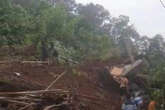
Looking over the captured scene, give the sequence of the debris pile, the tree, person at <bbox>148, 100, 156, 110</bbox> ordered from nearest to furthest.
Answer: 1. the debris pile
2. person at <bbox>148, 100, 156, 110</bbox>
3. the tree

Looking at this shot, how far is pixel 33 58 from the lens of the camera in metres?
9.30

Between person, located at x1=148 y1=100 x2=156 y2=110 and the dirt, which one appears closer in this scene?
the dirt

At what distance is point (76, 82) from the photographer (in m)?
7.88

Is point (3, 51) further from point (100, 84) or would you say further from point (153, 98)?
point (153, 98)

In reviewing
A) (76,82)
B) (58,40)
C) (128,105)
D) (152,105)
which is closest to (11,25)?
(58,40)

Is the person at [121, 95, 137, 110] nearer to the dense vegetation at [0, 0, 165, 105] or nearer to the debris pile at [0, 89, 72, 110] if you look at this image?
the dense vegetation at [0, 0, 165, 105]

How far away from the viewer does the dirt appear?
6034 mm

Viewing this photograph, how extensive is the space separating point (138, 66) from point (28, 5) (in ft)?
29.9

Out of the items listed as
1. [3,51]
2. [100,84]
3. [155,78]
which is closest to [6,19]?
[3,51]

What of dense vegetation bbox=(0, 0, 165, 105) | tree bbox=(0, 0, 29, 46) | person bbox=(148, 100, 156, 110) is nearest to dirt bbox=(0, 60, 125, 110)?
person bbox=(148, 100, 156, 110)

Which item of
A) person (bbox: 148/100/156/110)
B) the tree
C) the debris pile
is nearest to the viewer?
the debris pile

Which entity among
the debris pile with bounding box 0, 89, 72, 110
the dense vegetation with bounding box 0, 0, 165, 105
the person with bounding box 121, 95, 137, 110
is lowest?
the person with bounding box 121, 95, 137, 110

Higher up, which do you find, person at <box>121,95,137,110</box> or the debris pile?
the debris pile

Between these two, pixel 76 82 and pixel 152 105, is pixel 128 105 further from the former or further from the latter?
pixel 76 82
